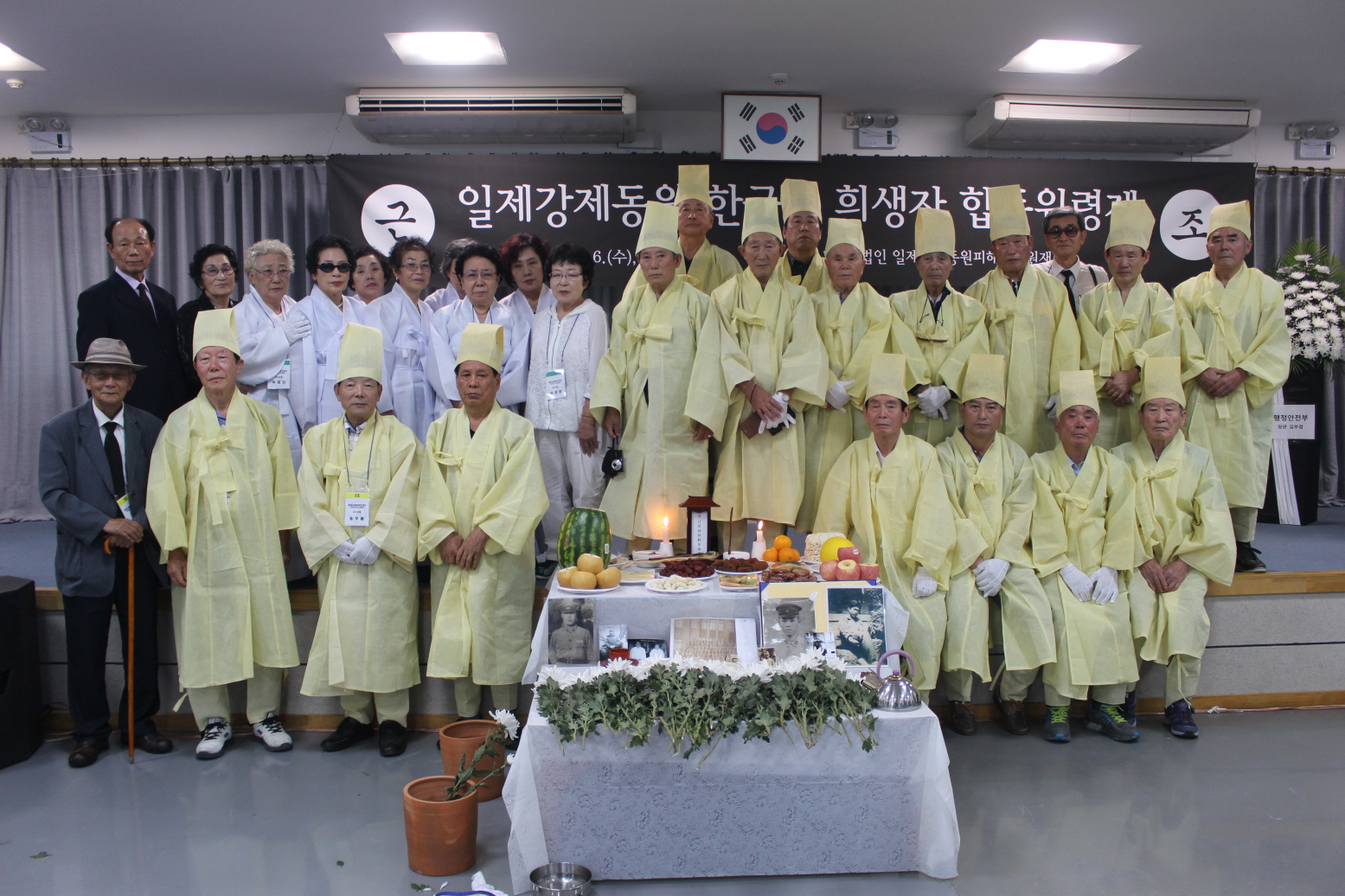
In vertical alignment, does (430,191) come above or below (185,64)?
below

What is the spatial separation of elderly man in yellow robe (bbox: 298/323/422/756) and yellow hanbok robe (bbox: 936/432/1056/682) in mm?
2161

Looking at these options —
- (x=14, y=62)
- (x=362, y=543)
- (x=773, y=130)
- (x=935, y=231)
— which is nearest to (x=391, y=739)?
(x=362, y=543)

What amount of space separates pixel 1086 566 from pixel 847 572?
1334 millimetres

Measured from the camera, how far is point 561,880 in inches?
92.2

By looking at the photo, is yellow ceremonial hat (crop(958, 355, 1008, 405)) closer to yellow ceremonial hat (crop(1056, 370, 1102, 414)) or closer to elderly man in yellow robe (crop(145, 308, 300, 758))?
yellow ceremonial hat (crop(1056, 370, 1102, 414))

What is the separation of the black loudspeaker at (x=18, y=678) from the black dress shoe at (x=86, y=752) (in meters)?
0.19

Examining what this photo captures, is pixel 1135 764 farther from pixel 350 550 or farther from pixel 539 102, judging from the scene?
pixel 539 102

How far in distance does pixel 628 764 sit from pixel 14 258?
21.4 ft

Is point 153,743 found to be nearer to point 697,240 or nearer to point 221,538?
point 221,538

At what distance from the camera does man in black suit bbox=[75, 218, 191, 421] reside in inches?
154

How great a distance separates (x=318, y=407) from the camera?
4.16 m

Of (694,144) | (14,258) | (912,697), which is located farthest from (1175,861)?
(14,258)

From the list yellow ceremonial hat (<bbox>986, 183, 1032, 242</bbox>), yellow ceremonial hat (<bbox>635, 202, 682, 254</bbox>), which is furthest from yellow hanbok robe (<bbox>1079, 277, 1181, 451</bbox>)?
yellow ceremonial hat (<bbox>635, 202, 682, 254</bbox>)

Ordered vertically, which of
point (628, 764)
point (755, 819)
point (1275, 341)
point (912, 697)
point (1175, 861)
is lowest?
point (1175, 861)
